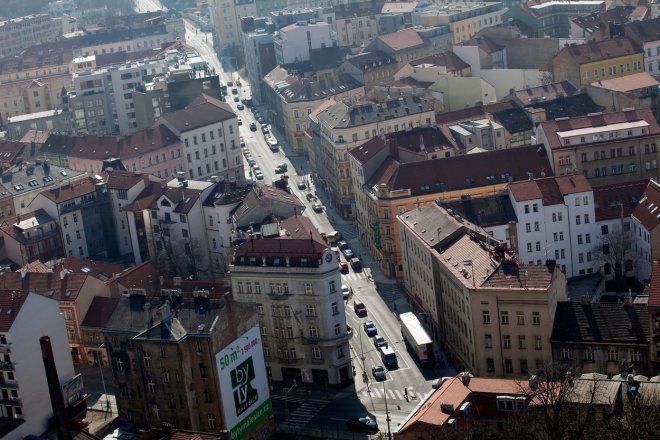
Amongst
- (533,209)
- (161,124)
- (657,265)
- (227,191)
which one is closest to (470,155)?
(533,209)

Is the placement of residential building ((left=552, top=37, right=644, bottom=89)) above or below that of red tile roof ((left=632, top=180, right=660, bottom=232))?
above

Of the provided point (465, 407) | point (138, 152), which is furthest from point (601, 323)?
point (138, 152)

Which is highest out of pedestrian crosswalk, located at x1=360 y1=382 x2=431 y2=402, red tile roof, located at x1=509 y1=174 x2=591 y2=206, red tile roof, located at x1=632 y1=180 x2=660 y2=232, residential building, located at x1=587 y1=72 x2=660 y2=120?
residential building, located at x1=587 y1=72 x2=660 y2=120

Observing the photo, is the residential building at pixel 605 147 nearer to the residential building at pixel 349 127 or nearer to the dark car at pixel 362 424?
the residential building at pixel 349 127

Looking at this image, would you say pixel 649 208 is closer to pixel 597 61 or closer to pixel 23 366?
pixel 597 61

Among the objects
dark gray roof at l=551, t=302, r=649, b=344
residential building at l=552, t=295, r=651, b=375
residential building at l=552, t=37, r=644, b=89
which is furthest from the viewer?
residential building at l=552, t=37, r=644, b=89

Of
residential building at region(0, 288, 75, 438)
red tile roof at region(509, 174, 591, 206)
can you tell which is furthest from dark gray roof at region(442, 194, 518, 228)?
residential building at region(0, 288, 75, 438)

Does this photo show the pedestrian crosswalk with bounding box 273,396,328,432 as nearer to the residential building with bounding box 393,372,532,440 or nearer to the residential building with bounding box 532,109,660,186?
the residential building with bounding box 393,372,532,440

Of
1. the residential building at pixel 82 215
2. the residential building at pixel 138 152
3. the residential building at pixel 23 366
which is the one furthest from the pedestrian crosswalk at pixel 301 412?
the residential building at pixel 138 152
